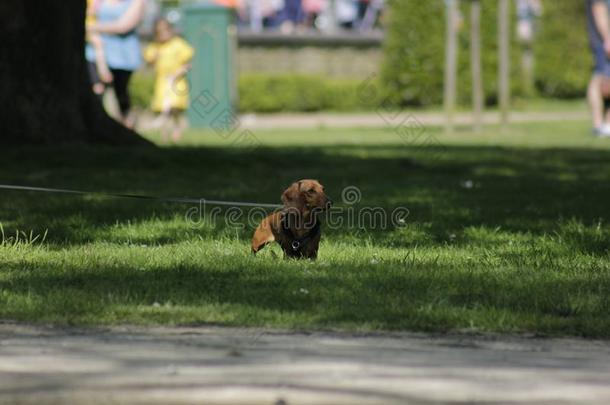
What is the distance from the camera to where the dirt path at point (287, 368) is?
4504 millimetres

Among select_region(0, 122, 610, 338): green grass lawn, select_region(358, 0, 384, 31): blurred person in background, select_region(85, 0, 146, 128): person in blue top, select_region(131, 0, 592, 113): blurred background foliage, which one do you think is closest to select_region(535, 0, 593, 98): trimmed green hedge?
select_region(131, 0, 592, 113): blurred background foliage

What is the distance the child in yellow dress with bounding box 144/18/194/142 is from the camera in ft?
63.7

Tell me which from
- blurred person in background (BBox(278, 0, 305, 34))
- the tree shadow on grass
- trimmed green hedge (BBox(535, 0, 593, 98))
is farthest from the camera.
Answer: trimmed green hedge (BBox(535, 0, 593, 98))

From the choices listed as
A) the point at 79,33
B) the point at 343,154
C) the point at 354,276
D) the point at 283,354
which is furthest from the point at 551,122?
the point at 283,354

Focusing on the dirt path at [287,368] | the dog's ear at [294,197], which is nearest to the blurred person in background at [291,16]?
the dog's ear at [294,197]

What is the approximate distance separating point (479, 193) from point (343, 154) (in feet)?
11.5

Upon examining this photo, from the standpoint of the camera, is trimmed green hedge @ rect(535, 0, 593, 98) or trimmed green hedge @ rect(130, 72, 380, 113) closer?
trimmed green hedge @ rect(130, 72, 380, 113)

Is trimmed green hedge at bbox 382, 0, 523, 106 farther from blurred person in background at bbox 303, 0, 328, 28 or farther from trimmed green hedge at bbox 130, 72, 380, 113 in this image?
blurred person in background at bbox 303, 0, 328, 28

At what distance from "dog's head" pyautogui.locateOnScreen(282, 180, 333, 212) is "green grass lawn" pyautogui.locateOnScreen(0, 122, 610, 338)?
1.04 ft

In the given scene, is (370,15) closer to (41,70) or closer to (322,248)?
(41,70)

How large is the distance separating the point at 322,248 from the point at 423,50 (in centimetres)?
2445

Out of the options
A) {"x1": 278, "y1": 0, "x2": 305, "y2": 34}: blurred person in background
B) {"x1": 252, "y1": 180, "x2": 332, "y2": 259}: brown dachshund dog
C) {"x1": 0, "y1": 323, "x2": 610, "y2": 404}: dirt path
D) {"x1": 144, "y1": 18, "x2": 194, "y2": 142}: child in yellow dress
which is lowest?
{"x1": 0, "y1": 323, "x2": 610, "y2": 404}: dirt path

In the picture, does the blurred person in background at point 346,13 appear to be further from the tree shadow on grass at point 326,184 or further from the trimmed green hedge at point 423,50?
the tree shadow on grass at point 326,184

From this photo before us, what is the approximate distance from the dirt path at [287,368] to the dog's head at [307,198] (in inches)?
50.6
